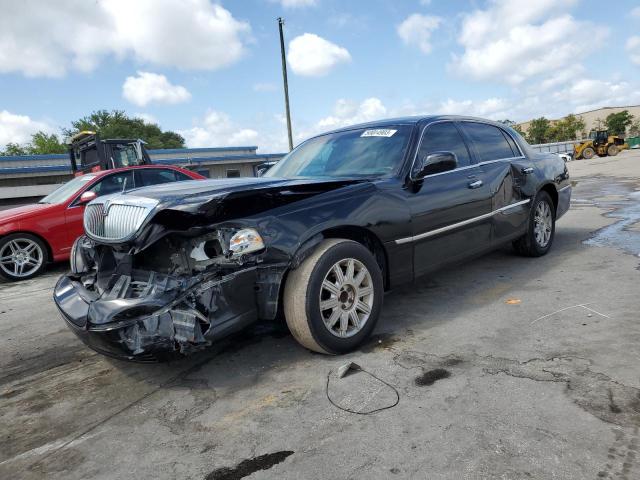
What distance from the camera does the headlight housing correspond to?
2529 millimetres

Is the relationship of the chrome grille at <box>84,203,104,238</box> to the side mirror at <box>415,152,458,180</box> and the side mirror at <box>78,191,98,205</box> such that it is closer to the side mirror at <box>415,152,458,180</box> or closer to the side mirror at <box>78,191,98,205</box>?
the side mirror at <box>415,152,458,180</box>

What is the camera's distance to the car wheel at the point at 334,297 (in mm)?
2648

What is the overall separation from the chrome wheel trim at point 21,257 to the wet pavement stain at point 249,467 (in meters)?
5.73

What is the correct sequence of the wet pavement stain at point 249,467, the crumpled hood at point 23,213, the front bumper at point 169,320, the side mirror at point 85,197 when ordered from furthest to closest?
the side mirror at point 85,197
the crumpled hood at point 23,213
the front bumper at point 169,320
the wet pavement stain at point 249,467

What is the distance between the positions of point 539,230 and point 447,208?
2003 millimetres

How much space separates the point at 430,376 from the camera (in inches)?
99.4

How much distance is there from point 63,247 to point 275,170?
396 cm

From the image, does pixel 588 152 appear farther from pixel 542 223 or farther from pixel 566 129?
pixel 566 129

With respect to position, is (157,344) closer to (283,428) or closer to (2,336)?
(283,428)

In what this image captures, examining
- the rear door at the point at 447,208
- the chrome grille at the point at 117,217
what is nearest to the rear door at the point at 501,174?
the rear door at the point at 447,208

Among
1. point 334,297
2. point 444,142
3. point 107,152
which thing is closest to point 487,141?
point 444,142

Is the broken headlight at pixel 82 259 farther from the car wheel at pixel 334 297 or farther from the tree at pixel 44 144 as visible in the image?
the tree at pixel 44 144

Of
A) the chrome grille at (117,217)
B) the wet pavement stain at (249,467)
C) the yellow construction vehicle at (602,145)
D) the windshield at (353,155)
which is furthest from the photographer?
the yellow construction vehicle at (602,145)

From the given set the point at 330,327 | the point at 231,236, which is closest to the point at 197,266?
the point at 231,236
